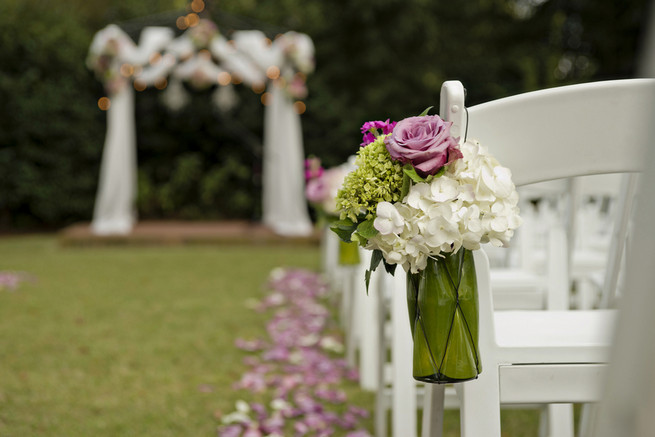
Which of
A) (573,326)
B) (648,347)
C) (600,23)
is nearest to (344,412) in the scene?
(573,326)

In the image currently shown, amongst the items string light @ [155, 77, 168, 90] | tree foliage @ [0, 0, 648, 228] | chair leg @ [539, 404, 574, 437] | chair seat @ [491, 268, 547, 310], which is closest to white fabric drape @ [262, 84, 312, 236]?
tree foliage @ [0, 0, 648, 228]

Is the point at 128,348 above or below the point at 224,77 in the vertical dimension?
below

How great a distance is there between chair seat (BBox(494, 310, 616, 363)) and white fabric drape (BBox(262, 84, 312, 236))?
678 cm

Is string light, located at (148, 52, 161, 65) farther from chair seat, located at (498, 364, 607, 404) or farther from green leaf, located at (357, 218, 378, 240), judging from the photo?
chair seat, located at (498, 364, 607, 404)

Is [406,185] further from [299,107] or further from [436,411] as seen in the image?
[299,107]

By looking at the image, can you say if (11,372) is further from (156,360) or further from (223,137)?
(223,137)

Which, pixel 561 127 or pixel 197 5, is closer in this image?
pixel 561 127

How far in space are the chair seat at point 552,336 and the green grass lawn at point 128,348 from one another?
0.98 metres

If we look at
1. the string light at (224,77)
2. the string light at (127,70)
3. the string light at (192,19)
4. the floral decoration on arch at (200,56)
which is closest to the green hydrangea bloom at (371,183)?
the floral decoration on arch at (200,56)

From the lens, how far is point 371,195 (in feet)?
3.52

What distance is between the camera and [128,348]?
3.14m

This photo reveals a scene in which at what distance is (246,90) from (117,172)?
9.14ft

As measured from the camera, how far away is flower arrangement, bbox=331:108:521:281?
1.02 m

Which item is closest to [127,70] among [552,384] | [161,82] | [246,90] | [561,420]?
[161,82]
